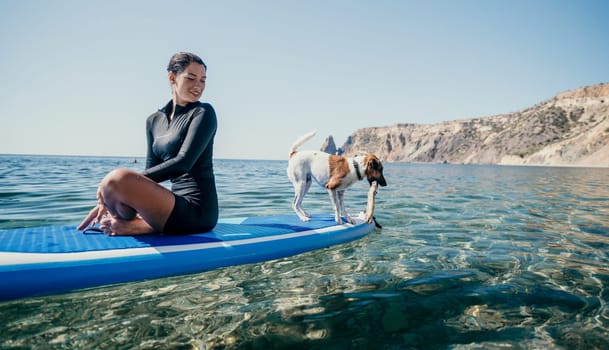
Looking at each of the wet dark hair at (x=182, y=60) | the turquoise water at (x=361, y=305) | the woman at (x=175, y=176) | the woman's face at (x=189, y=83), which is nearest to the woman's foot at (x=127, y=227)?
the woman at (x=175, y=176)

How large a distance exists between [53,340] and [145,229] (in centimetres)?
200

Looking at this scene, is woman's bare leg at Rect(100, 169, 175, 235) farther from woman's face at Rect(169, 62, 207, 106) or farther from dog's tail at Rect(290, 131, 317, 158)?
dog's tail at Rect(290, 131, 317, 158)

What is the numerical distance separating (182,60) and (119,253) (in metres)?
2.28

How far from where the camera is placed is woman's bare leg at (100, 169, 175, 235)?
3.48 metres

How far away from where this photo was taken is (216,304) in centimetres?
319

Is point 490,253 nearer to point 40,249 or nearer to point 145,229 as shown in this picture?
point 145,229

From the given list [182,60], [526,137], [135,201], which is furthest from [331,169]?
[526,137]

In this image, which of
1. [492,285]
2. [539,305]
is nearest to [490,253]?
[492,285]

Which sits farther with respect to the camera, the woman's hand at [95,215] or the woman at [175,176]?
the woman's hand at [95,215]

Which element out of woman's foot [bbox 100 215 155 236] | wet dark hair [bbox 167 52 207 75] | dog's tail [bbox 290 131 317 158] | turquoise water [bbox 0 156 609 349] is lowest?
turquoise water [bbox 0 156 609 349]

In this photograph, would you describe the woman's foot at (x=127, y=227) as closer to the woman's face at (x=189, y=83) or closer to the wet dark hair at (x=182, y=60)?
the woman's face at (x=189, y=83)

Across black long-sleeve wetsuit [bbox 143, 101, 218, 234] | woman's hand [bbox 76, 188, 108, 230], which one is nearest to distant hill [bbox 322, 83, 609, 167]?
black long-sleeve wetsuit [bbox 143, 101, 218, 234]

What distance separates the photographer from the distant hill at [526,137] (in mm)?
76688

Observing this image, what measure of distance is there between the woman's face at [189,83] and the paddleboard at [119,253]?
178 centimetres
